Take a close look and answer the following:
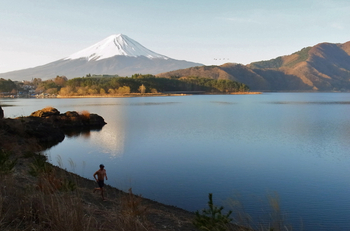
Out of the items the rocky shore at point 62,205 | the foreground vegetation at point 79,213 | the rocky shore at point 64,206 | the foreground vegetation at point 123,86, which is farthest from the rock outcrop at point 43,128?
the foreground vegetation at point 123,86

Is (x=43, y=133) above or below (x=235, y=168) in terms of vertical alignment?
above

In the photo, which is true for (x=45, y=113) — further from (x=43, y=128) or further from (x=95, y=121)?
(x=43, y=128)

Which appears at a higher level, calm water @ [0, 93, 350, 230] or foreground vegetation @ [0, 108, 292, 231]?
foreground vegetation @ [0, 108, 292, 231]

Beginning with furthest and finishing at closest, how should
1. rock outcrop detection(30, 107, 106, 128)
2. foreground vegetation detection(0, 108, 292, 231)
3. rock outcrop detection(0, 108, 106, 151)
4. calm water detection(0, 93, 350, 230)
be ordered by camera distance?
rock outcrop detection(30, 107, 106, 128)
rock outcrop detection(0, 108, 106, 151)
calm water detection(0, 93, 350, 230)
foreground vegetation detection(0, 108, 292, 231)

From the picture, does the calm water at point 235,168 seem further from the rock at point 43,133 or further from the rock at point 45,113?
the rock at point 45,113

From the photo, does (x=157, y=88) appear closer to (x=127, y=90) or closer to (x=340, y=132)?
(x=127, y=90)

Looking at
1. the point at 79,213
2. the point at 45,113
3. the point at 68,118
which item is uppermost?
the point at 79,213

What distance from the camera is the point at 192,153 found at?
1509cm

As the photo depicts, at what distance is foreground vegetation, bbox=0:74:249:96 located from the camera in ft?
365

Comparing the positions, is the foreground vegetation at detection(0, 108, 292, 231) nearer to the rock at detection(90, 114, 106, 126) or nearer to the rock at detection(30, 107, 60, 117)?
the rock at detection(30, 107, 60, 117)

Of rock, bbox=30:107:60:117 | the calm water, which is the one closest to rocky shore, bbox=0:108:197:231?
the calm water

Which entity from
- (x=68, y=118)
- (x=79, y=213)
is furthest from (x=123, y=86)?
(x=79, y=213)

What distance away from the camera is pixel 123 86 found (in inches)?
4464

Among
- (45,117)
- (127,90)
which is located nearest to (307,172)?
(45,117)
